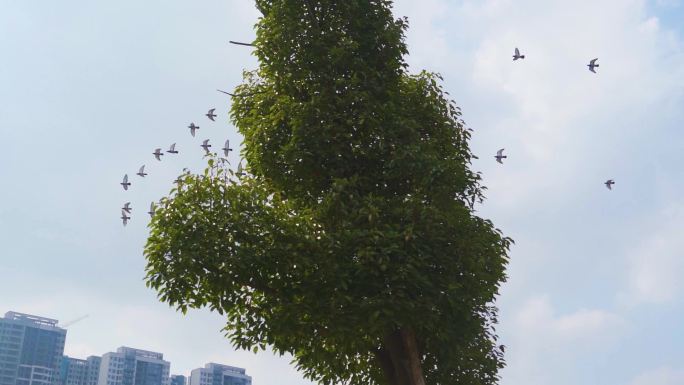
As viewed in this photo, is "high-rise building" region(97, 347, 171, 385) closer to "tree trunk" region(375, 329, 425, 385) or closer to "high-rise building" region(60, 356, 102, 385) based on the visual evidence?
"high-rise building" region(60, 356, 102, 385)

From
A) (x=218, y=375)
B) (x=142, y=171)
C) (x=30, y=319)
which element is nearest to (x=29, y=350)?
(x=30, y=319)

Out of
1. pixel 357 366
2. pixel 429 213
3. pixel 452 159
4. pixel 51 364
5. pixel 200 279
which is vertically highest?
pixel 51 364

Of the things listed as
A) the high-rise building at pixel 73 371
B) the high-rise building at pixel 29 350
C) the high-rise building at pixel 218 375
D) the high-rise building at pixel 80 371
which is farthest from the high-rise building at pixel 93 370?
the high-rise building at pixel 218 375

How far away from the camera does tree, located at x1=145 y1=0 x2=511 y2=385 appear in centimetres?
1625

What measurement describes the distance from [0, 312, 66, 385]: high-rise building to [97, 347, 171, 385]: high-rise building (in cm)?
804

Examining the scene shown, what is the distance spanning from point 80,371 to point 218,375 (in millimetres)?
23904

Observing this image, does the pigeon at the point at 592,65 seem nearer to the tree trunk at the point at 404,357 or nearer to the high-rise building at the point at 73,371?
the tree trunk at the point at 404,357

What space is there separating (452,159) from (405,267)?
3.81 m

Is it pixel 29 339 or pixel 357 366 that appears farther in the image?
Result: pixel 29 339

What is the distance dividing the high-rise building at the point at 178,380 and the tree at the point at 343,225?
400 ft

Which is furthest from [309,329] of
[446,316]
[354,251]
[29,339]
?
[29,339]

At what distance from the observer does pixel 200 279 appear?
16578mm

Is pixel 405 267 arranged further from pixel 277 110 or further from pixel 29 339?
pixel 29 339

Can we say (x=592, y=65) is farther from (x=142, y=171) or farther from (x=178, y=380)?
(x=178, y=380)
